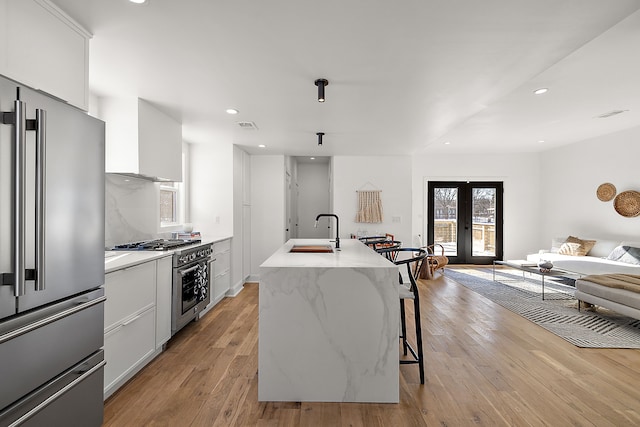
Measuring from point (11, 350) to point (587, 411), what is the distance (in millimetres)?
3070

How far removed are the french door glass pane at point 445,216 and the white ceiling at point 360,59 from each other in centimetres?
339

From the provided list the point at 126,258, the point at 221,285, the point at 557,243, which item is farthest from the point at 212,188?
the point at 557,243

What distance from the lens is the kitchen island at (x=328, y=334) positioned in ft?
6.86

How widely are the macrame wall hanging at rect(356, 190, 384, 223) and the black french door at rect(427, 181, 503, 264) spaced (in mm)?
1939

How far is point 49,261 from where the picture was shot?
1.48m

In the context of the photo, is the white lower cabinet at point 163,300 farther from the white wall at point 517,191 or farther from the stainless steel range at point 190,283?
the white wall at point 517,191

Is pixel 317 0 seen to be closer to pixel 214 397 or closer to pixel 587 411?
pixel 214 397

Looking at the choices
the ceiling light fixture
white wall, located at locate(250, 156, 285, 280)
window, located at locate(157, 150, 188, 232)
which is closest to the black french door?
white wall, located at locate(250, 156, 285, 280)

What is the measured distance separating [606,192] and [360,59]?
19.6ft

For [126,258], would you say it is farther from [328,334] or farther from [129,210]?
[328,334]

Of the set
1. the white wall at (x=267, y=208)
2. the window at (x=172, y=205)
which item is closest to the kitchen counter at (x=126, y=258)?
the window at (x=172, y=205)

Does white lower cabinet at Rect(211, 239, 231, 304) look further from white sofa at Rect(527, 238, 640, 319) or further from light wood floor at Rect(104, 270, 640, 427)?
white sofa at Rect(527, 238, 640, 319)

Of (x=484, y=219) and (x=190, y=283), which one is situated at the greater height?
(x=484, y=219)

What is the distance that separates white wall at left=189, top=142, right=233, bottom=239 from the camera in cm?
490
